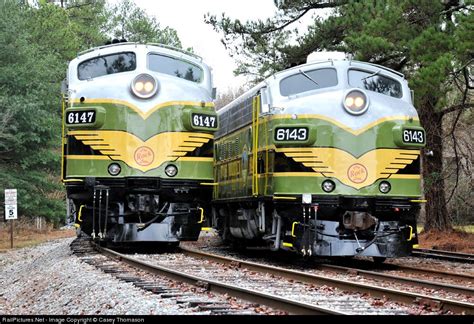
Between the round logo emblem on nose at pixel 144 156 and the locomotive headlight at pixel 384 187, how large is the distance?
14.9 feet

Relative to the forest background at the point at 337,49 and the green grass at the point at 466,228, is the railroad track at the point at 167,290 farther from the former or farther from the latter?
the green grass at the point at 466,228

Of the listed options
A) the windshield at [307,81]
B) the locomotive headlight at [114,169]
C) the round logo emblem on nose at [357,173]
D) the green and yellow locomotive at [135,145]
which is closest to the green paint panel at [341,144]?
the round logo emblem on nose at [357,173]

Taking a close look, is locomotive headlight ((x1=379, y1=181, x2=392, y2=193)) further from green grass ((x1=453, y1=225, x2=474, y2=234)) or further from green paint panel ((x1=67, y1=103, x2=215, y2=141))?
green grass ((x1=453, y1=225, x2=474, y2=234))

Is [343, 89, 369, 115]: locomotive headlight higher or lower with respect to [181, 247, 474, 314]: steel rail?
higher

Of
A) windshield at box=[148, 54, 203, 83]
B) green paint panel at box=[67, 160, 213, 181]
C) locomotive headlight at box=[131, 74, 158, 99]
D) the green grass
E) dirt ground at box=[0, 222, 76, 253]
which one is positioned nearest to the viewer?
green paint panel at box=[67, 160, 213, 181]

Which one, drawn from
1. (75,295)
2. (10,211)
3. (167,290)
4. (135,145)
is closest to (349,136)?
(135,145)

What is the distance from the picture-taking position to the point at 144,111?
15.3 m

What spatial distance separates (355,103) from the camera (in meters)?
14.1

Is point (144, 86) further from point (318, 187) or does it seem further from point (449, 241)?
point (449, 241)

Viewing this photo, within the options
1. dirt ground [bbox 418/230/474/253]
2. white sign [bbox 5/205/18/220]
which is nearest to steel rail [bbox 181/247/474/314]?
dirt ground [bbox 418/230/474/253]

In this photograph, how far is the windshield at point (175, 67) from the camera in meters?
15.9

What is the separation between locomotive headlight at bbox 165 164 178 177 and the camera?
605 inches

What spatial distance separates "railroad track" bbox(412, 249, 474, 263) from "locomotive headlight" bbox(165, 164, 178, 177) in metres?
6.15

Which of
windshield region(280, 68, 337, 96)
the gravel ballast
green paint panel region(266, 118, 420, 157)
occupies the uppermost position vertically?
windshield region(280, 68, 337, 96)
